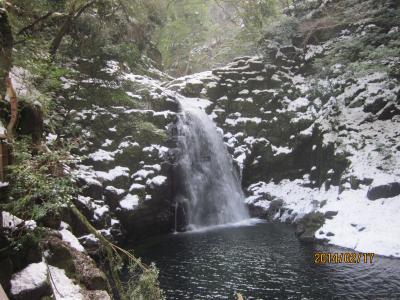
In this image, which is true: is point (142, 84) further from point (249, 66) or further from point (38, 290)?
point (38, 290)

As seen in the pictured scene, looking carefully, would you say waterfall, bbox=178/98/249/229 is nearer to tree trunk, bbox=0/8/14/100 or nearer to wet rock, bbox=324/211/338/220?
wet rock, bbox=324/211/338/220

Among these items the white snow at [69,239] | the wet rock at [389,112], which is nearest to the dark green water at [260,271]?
the white snow at [69,239]

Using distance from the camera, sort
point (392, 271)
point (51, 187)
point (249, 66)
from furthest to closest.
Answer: point (249, 66), point (392, 271), point (51, 187)

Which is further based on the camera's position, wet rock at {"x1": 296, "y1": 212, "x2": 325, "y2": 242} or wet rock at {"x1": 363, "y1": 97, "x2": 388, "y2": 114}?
wet rock at {"x1": 363, "y1": 97, "x2": 388, "y2": 114}

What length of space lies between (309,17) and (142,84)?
12.1 m

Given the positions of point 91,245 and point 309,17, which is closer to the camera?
point 91,245

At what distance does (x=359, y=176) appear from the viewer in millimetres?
15219

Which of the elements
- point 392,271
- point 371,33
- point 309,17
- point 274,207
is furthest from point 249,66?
point 392,271

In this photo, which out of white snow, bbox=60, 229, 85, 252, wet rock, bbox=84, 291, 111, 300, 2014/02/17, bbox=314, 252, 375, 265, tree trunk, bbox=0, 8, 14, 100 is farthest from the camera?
2014/02/17, bbox=314, 252, 375, 265

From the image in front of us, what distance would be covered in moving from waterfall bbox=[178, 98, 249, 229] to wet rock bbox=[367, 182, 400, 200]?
674 cm

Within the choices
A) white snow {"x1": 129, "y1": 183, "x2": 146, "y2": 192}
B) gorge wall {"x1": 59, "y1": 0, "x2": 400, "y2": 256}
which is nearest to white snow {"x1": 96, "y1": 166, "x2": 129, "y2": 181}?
gorge wall {"x1": 59, "y1": 0, "x2": 400, "y2": 256}

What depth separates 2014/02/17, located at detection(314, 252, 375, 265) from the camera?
35.8 ft

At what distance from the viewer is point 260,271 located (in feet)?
33.6

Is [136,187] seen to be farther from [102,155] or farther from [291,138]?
[291,138]
